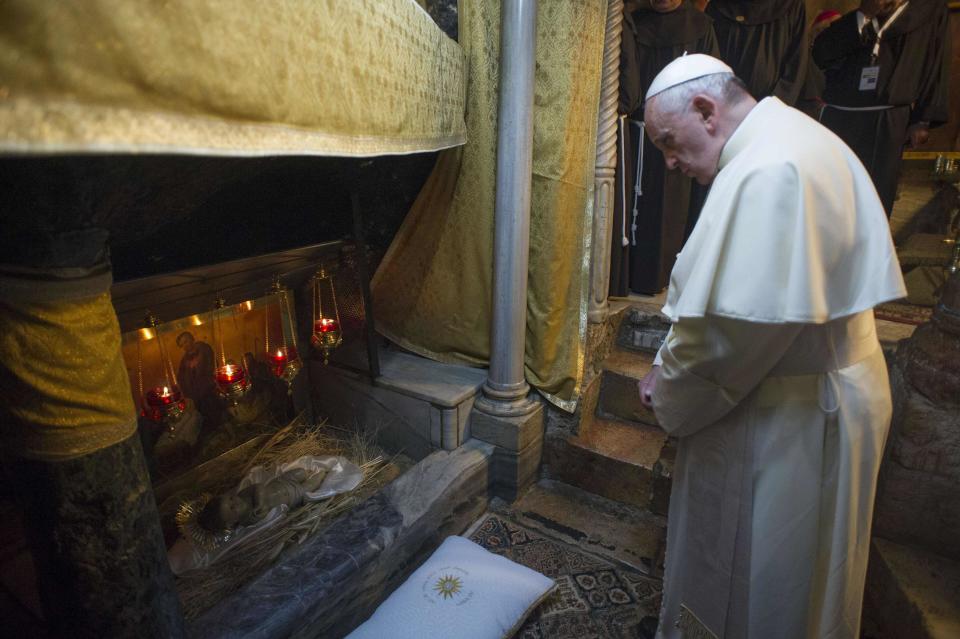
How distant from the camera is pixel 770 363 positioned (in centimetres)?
134

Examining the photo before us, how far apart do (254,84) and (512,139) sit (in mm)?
1611

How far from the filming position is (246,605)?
1705 mm

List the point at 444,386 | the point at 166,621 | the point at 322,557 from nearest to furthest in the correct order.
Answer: the point at 166,621
the point at 322,557
the point at 444,386

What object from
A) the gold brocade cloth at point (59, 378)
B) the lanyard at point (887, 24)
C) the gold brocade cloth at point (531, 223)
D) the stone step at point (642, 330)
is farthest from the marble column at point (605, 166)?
the lanyard at point (887, 24)

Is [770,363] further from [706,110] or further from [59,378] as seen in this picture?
[59,378]

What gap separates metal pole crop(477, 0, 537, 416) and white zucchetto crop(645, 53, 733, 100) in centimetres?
98

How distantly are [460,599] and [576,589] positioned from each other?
0.58m

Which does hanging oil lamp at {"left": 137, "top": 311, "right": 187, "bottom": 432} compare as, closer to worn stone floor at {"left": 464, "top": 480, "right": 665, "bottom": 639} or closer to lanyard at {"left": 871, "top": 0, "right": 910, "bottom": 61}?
worn stone floor at {"left": 464, "top": 480, "right": 665, "bottom": 639}

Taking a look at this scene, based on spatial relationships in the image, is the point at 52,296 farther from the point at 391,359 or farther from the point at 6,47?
the point at 391,359

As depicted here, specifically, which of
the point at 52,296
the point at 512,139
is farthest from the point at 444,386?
the point at 52,296

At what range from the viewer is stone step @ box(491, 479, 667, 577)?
8.05 ft

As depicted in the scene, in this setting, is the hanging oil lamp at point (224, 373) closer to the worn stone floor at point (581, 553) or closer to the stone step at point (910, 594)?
the worn stone floor at point (581, 553)

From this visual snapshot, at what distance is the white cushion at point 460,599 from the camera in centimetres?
187

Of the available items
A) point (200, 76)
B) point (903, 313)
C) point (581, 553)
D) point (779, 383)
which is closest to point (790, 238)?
point (779, 383)
